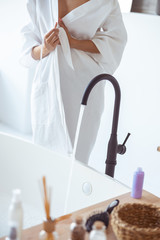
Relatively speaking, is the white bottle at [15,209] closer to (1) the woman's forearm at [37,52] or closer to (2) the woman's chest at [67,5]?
(1) the woman's forearm at [37,52]

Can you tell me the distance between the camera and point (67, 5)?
2135 millimetres

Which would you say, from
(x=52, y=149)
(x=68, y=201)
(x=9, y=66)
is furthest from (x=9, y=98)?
(x=68, y=201)

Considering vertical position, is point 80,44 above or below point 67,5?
below

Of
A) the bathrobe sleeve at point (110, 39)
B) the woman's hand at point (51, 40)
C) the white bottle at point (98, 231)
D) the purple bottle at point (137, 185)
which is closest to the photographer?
the white bottle at point (98, 231)

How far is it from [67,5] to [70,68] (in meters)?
0.34

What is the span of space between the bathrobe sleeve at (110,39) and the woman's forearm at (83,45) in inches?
1.0

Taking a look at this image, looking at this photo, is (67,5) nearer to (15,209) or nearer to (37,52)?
(37,52)

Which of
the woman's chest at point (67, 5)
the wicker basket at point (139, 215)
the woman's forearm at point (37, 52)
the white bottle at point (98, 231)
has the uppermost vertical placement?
the woman's chest at point (67, 5)

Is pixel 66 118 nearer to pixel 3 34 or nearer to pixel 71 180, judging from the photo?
pixel 71 180

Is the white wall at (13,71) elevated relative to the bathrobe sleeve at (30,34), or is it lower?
lower

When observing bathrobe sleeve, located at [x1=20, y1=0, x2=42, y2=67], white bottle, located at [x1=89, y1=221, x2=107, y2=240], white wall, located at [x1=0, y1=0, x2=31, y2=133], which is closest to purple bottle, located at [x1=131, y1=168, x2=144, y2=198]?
white bottle, located at [x1=89, y1=221, x2=107, y2=240]

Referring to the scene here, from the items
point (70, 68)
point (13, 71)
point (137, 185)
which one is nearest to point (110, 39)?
point (70, 68)

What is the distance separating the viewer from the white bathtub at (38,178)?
5.94ft

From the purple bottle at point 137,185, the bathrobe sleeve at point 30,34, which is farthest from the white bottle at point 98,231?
the bathrobe sleeve at point 30,34
